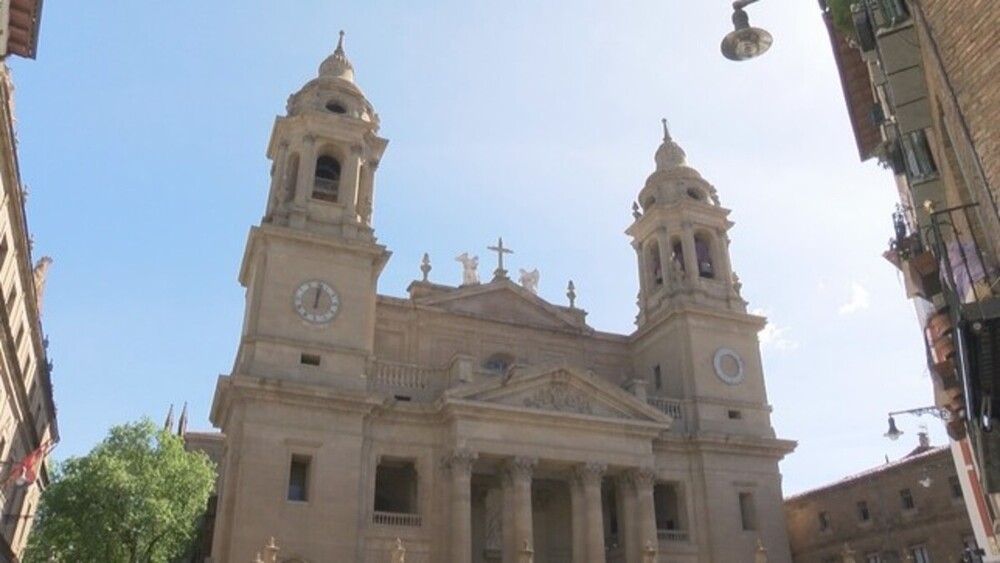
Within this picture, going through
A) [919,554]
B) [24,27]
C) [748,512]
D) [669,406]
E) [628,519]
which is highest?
[24,27]

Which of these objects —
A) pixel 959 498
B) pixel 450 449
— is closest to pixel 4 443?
pixel 450 449

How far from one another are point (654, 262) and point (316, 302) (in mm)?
16879

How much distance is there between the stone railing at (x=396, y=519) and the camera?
28141 millimetres

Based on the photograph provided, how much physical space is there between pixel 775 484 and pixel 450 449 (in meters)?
13.6

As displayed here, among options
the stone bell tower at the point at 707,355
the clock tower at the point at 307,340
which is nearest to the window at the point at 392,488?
the clock tower at the point at 307,340

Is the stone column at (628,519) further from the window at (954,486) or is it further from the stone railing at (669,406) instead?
the window at (954,486)

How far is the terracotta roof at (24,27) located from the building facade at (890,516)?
30305 millimetres

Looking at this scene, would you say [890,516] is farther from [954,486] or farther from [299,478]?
[299,478]

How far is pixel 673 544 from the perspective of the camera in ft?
103

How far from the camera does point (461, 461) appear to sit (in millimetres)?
28812

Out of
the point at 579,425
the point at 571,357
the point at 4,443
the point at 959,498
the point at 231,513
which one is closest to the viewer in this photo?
the point at 231,513

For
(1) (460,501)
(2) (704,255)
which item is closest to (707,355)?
(2) (704,255)

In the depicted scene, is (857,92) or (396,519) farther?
(396,519)

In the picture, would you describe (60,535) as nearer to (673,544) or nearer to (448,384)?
(448,384)
